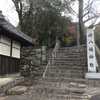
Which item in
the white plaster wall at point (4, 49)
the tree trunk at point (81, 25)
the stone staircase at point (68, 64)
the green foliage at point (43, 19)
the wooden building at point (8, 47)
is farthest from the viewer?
the tree trunk at point (81, 25)

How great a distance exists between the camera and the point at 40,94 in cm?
1152

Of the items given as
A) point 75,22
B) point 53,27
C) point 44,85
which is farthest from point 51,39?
point 44,85

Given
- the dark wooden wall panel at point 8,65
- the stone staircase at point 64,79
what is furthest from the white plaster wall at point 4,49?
the stone staircase at point 64,79

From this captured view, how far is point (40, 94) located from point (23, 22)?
1264cm

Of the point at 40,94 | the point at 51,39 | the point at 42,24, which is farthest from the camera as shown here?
the point at 51,39

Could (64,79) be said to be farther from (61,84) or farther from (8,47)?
(8,47)

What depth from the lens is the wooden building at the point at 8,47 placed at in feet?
39.8

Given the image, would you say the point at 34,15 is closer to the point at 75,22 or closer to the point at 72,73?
the point at 75,22

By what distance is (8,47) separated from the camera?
13961mm

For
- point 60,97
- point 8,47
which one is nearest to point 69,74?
point 8,47

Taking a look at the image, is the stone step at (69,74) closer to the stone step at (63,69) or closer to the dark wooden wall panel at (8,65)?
the stone step at (63,69)

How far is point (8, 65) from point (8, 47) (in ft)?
3.43

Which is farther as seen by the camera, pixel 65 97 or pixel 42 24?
pixel 42 24

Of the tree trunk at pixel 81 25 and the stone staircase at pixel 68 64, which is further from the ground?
the tree trunk at pixel 81 25
